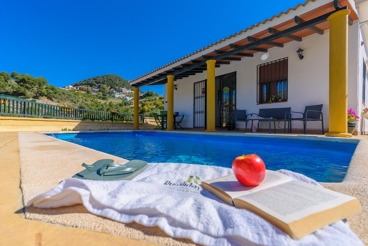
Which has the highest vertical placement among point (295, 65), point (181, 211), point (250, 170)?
point (295, 65)

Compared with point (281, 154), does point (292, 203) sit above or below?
above

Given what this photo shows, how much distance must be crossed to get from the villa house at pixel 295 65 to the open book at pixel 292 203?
12.4 ft

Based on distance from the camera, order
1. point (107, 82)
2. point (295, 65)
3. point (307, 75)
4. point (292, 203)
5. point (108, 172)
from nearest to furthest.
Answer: point (292, 203), point (108, 172), point (307, 75), point (295, 65), point (107, 82)

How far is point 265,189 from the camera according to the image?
754mm

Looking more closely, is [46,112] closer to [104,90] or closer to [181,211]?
[181,211]

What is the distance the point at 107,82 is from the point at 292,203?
42769 millimetres

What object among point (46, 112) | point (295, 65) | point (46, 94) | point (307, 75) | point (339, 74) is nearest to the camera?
point (339, 74)

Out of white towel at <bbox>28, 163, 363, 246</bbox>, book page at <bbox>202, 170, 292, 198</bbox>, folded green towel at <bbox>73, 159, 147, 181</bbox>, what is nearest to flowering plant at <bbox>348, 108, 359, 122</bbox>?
white towel at <bbox>28, 163, 363, 246</bbox>

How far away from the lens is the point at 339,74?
11.6ft

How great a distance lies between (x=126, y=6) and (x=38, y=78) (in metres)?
16.8

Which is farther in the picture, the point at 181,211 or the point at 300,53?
the point at 300,53

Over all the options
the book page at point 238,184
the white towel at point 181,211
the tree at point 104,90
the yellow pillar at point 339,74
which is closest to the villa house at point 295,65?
the yellow pillar at point 339,74

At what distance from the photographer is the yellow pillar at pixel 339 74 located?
3484mm

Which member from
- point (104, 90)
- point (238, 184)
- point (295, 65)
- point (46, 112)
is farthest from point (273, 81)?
point (104, 90)
